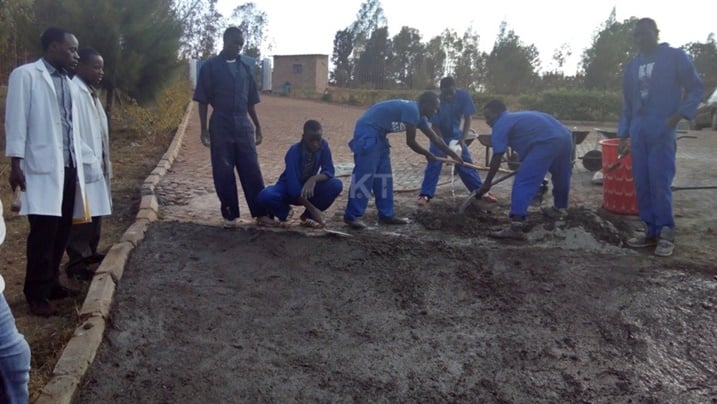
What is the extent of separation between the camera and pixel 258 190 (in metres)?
5.36

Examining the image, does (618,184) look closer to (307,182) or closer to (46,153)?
(307,182)

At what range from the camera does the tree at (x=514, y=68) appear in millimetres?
28750

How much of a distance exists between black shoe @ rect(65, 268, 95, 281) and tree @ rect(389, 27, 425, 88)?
35.6 meters

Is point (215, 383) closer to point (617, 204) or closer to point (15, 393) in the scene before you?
point (15, 393)

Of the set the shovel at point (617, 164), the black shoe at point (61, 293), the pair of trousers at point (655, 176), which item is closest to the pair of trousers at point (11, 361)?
the black shoe at point (61, 293)

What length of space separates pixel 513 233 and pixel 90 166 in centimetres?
324

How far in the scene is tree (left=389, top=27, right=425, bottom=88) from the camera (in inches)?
1585

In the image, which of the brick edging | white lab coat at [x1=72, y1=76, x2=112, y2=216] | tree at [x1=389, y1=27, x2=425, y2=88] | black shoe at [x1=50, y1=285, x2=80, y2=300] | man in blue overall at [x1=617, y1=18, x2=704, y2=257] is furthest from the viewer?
tree at [x1=389, y1=27, x2=425, y2=88]

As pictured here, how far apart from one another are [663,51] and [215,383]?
424 cm

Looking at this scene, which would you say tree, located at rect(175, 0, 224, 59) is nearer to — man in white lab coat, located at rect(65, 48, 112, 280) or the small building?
the small building

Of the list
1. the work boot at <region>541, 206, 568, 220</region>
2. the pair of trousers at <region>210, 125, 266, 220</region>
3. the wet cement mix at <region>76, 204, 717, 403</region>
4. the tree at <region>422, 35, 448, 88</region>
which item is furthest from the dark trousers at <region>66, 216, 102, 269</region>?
the tree at <region>422, 35, 448, 88</region>

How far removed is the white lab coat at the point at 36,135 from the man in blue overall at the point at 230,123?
5.77ft

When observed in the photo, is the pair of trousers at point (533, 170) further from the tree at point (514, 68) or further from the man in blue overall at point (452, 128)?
the tree at point (514, 68)

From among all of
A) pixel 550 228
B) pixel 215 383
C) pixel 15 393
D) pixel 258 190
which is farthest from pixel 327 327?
pixel 550 228
